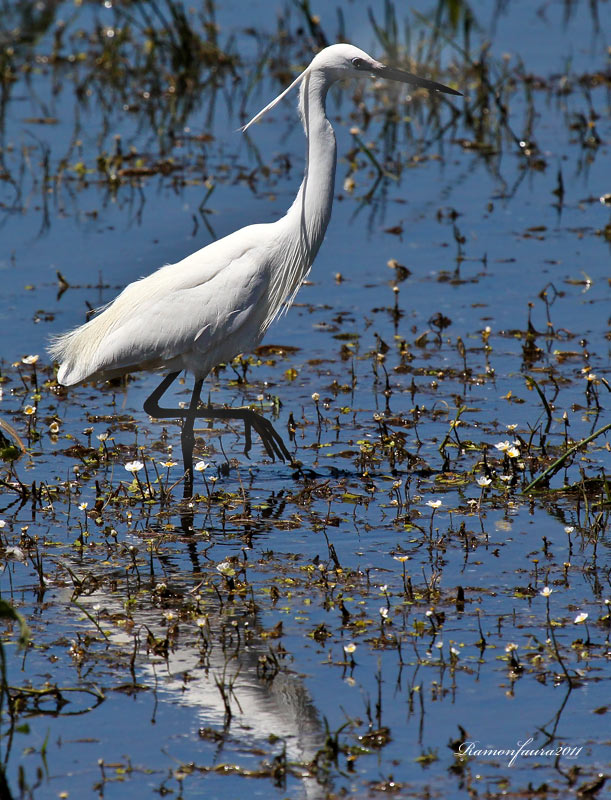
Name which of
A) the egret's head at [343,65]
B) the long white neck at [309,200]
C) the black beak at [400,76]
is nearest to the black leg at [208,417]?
the long white neck at [309,200]

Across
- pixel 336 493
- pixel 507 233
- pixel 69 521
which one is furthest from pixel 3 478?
pixel 507 233

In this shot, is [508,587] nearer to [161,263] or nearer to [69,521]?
[69,521]

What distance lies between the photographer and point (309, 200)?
257 inches

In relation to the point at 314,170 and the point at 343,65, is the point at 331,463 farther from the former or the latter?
the point at 343,65

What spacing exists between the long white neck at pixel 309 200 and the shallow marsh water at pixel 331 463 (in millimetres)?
941

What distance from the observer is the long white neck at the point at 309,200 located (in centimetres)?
641

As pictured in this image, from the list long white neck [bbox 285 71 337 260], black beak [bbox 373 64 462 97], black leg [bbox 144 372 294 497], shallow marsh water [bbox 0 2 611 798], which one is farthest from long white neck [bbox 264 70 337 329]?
shallow marsh water [bbox 0 2 611 798]

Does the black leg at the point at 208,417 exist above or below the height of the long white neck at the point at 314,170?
below

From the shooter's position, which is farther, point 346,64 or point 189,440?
point 189,440

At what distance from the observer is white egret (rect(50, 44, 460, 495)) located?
252 inches

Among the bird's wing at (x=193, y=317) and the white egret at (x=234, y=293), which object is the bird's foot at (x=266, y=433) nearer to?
the white egret at (x=234, y=293)

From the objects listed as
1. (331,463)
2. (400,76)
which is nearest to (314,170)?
(400,76)

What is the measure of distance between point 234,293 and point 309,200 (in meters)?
0.62

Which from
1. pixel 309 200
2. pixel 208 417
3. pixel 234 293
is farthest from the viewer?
pixel 208 417
